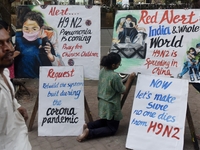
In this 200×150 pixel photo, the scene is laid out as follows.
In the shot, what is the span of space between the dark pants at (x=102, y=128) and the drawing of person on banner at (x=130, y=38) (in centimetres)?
94

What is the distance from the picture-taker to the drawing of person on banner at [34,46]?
3807 millimetres

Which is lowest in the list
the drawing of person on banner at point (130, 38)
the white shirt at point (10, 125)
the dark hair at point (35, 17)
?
the white shirt at point (10, 125)

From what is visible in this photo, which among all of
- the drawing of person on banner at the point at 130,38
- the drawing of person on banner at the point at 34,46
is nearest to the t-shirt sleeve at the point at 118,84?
the drawing of person on banner at the point at 130,38

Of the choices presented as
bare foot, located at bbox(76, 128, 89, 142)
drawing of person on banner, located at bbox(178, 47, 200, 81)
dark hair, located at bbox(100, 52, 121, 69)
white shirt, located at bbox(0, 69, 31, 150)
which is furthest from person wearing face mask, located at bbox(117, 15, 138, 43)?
white shirt, located at bbox(0, 69, 31, 150)

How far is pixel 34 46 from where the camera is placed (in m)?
3.88

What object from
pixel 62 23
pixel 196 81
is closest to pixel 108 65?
pixel 62 23

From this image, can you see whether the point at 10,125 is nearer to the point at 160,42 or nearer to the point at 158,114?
the point at 158,114

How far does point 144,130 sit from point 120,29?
4.34 feet

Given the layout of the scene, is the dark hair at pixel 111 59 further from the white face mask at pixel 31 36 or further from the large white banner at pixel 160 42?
the white face mask at pixel 31 36

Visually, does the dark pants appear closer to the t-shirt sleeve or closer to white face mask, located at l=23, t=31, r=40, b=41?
the t-shirt sleeve

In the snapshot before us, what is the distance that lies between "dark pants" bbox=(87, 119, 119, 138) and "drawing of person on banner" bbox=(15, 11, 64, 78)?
0.96 meters

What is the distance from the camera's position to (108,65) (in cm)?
374

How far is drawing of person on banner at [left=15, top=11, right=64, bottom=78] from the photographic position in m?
3.81

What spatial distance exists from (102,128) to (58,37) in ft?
4.45
